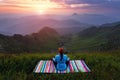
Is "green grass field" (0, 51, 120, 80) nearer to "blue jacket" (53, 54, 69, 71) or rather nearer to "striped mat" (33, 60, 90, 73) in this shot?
"striped mat" (33, 60, 90, 73)

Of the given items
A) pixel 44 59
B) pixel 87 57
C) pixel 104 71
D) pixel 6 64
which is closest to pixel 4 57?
pixel 6 64

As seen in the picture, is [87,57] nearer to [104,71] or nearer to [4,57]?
[104,71]

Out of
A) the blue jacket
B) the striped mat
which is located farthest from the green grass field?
the blue jacket

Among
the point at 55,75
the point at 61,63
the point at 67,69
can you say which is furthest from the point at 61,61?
the point at 55,75

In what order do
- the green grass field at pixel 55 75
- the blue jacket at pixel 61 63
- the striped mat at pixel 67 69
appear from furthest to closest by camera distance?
the blue jacket at pixel 61 63, the striped mat at pixel 67 69, the green grass field at pixel 55 75

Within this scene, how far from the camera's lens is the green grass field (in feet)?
33.0

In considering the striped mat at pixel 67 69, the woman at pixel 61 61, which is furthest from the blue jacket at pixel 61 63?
the striped mat at pixel 67 69

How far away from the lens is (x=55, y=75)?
1025cm

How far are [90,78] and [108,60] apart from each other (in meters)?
3.42

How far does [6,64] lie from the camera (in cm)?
1197

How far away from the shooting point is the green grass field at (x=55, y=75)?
33.0 ft

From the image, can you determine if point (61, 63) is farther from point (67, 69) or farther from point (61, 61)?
point (67, 69)

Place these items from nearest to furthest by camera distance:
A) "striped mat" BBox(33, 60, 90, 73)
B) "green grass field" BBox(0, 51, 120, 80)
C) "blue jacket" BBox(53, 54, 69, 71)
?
"green grass field" BBox(0, 51, 120, 80)
"striped mat" BBox(33, 60, 90, 73)
"blue jacket" BBox(53, 54, 69, 71)

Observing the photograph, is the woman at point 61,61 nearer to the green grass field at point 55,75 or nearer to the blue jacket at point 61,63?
the blue jacket at point 61,63
